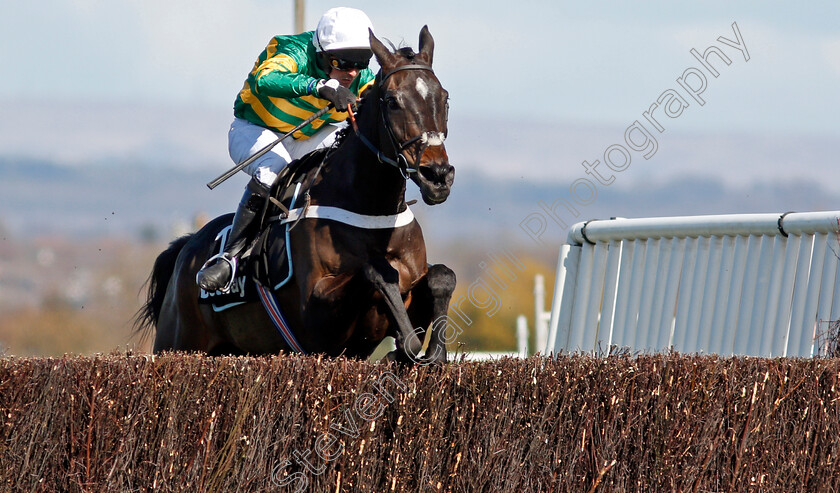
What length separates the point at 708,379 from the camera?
3814 mm

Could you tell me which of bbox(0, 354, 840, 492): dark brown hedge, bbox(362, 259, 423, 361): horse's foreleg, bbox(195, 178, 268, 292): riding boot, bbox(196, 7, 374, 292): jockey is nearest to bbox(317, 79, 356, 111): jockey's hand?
bbox(196, 7, 374, 292): jockey

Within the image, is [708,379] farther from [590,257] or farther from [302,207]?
[590,257]

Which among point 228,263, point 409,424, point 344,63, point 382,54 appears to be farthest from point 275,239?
point 409,424

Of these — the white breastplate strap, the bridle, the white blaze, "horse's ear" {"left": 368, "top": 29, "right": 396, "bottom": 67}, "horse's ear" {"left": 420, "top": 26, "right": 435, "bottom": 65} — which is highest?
"horse's ear" {"left": 420, "top": 26, "right": 435, "bottom": 65}

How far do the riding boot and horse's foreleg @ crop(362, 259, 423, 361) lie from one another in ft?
3.46

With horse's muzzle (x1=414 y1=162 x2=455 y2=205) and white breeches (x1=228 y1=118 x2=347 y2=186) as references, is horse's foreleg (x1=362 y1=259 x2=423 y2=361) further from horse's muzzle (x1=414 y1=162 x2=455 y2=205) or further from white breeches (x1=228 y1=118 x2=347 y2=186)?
Answer: white breeches (x1=228 y1=118 x2=347 y2=186)

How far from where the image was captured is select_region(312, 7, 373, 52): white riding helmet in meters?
5.24

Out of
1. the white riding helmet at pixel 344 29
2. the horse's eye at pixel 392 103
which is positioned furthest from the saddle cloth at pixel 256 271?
the white riding helmet at pixel 344 29

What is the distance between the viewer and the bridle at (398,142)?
168 inches

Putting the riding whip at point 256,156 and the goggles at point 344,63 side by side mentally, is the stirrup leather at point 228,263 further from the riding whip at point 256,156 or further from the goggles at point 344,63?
the goggles at point 344,63

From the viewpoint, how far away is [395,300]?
437cm

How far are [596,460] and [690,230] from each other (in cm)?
270

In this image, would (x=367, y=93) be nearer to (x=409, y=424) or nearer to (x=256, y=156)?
(x=256, y=156)

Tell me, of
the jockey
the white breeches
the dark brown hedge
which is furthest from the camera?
the white breeches
